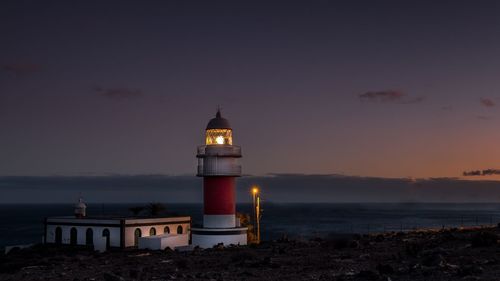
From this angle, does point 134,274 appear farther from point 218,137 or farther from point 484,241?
point 218,137

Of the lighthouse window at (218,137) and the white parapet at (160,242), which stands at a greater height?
the lighthouse window at (218,137)

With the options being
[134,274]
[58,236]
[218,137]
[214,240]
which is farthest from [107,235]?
[134,274]

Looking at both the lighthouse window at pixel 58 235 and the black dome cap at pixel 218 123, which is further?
the lighthouse window at pixel 58 235

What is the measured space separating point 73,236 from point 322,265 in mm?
24987

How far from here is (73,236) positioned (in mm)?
40781

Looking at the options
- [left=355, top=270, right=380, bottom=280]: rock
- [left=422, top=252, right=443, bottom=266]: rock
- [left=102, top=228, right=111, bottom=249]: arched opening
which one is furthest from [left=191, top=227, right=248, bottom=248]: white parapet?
[left=355, top=270, right=380, bottom=280]: rock

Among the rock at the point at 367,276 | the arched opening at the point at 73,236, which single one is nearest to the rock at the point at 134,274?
the rock at the point at 367,276

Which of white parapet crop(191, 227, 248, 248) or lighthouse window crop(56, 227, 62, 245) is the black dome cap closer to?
white parapet crop(191, 227, 248, 248)

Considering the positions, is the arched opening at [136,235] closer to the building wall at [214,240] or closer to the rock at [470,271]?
the building wall at [214,240]

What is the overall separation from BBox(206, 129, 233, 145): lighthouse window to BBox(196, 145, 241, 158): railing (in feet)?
1.94

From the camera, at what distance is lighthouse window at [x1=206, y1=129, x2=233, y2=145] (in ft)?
129

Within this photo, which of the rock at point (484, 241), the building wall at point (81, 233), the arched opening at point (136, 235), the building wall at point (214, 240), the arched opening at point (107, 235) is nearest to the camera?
the rock at point (484, 241)

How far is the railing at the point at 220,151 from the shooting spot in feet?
125

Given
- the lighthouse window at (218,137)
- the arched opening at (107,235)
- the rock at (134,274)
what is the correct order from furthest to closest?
the lighthouse window at (218,137) < the arched opening at (107,235) < the rock at (134,274)
